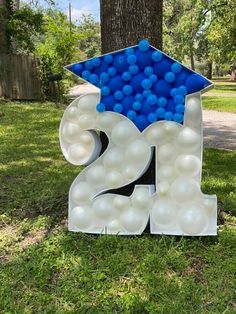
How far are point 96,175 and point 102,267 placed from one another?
76cm

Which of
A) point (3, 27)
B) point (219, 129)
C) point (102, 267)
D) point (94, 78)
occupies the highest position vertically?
point (3, 27)

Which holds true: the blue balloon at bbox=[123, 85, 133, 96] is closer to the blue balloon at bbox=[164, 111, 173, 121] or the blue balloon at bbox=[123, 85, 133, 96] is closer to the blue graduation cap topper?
the blue graduation cap topper

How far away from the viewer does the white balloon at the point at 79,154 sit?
3.49m

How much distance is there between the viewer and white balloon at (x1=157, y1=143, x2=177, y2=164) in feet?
10.8

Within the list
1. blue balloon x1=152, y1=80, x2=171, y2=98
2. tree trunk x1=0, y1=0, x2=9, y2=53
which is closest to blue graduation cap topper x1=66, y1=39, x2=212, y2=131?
blue balloon x1=152, y1=80, x2=171, y2=98

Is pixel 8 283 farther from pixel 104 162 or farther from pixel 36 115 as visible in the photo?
pixel 36 115

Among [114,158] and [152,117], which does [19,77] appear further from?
[152,117]

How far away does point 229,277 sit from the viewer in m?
2.94

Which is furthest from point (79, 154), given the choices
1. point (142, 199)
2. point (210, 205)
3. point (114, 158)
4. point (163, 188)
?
point (210, 205)

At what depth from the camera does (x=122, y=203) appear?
3412 mm

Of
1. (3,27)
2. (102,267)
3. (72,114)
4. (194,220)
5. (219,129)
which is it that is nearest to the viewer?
(102,267)

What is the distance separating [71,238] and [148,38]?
1.77m

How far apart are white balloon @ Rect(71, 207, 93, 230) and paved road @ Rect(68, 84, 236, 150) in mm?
3655

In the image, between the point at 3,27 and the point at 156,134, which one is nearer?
the point at 156,134
